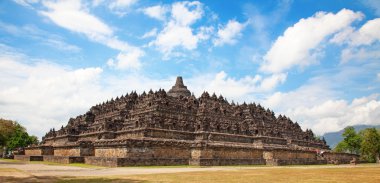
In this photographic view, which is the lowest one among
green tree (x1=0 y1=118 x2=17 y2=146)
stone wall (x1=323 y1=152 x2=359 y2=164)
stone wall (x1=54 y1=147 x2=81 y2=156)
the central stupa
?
stone wall (x1=323 y1=152 x2=359 y2=164)

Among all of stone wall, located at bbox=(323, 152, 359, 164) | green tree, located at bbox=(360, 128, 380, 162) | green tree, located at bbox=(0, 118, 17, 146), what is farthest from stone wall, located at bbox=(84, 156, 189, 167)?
green tree, located at bbox=(360, 128, 380, 162)

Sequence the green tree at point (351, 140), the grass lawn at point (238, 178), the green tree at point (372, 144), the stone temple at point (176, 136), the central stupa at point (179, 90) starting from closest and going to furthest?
1. the grass lawn at point (238, 178)
2. the stone temple at point (176, 136)
3. the green tree at point (372, 144)
4. the central stupa at point (179, 90)
5. the green tree at point (351, 140)

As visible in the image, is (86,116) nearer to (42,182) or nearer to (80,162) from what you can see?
(80,162)

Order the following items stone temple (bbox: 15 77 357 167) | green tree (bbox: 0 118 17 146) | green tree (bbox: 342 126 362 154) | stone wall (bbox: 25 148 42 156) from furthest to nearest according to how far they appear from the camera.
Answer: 1. green tree (bbox: 342 126 362 154)
2. green tree (bbox: 0 118 17 146)
3. stone wall (bbox: 25 148 42 156)
4. stone temple (bbox: 15 77 357 167)

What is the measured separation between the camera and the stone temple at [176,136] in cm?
4194

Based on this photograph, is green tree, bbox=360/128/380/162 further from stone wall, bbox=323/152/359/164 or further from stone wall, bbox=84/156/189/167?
stone wall, bbox=84/156/189/167

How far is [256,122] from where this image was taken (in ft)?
226

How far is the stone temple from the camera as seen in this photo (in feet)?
138

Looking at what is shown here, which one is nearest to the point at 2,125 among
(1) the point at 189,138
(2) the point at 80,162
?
(2) the point at 80,162

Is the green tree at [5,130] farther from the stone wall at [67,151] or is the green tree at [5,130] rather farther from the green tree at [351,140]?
the green tree at [351,140]

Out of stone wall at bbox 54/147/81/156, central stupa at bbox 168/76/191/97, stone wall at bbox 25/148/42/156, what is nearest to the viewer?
stone wall at bbox 54/147/81/156

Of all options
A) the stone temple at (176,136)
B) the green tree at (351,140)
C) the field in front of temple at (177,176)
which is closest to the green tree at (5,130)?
the stone temple at (176,136)

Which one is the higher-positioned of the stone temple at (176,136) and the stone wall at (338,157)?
the stone temple at (176,136)

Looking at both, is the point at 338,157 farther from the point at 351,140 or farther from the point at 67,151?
the point at 67,151
